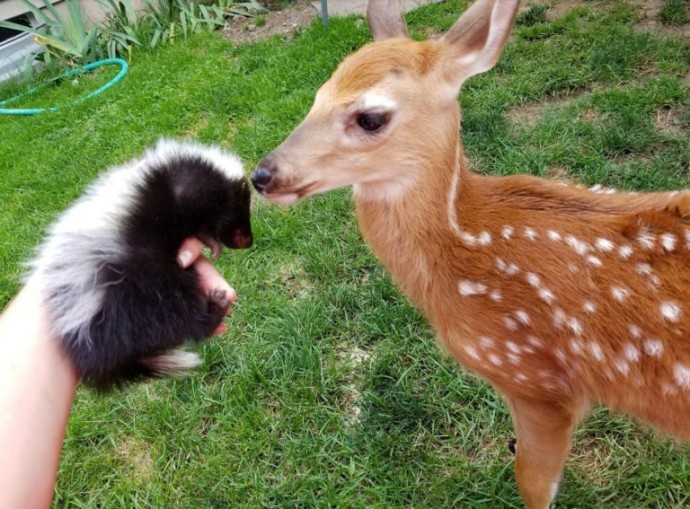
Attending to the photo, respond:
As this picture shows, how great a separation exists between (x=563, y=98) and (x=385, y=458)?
2810 millimetres

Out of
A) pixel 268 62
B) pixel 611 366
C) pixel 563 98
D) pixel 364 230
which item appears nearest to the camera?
pixel 611 366

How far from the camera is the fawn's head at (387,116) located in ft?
6.00

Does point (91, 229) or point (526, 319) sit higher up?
point (91, 229)

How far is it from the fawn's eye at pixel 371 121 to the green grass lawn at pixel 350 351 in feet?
3.98

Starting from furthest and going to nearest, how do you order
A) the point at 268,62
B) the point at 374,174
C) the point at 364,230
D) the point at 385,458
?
the point at 268,62 < the point at 385,458 < the point at 364,230 < the point at 374,174

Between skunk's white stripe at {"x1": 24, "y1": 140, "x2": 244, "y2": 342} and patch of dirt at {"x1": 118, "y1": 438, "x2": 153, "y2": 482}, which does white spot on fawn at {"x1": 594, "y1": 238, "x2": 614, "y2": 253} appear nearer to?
skunk's white stripe at {"x1": 24, "y1": 140, "x2": 244, "y2": 342}

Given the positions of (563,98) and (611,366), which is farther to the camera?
(563,98)

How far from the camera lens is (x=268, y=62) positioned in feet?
17.3

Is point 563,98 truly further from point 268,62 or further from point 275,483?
point 275,483

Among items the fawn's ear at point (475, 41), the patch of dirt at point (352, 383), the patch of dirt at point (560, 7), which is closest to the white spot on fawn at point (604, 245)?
the fawn's ear at point (475, 41)

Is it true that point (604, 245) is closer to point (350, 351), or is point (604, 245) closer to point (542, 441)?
point (542, 441)

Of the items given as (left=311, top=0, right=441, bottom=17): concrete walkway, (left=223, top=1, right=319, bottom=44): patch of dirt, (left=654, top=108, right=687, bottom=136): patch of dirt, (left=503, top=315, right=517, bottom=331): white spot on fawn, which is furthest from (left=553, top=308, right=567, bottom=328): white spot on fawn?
(left=223, top=1, right=319, bottom=44): patch of dirt

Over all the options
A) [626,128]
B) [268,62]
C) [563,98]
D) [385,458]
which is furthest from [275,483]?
[268,62]

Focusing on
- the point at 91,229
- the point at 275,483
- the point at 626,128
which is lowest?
the point at 275,483
